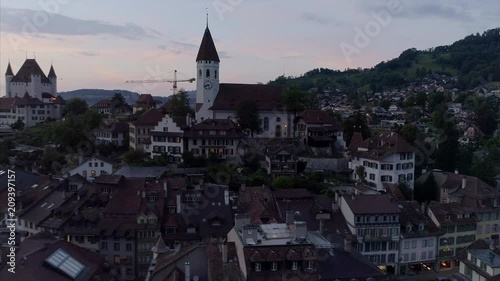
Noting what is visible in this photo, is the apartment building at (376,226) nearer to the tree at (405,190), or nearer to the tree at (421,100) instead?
the tree at (405,190)

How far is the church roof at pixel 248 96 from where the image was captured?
73.5 meters

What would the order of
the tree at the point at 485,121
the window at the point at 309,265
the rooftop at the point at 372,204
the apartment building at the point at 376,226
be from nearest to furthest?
1. the window at the point at 309,265
2. the apartment building at the point at 376,226
3. the rooftop at the point at 372,204
4. the tree at the point at 485,121

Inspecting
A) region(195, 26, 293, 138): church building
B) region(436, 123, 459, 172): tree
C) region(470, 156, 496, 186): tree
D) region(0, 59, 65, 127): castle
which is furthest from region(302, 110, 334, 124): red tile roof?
region(0, 59, 65, 127): castle

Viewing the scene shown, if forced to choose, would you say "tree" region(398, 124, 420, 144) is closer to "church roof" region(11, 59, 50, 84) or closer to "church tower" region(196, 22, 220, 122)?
"church tower" region(196, 22, 220, 122)

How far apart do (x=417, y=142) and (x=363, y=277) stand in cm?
4346

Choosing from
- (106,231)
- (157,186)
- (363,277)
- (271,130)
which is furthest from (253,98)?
(363,277)

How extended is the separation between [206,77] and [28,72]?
59507mm

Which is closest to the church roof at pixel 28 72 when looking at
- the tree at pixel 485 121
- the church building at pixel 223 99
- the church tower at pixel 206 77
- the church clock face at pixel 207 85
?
the church tower at pixel 206 77

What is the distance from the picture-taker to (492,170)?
66.2 meters

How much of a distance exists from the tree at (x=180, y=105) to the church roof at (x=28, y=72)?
5305 centimetres

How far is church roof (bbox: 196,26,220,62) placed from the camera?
75.3 metres

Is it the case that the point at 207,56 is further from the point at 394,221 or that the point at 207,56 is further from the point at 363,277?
the point at 363,277

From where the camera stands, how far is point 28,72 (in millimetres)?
114875

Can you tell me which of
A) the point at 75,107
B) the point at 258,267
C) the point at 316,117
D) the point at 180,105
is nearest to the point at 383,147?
the point at 316,117
